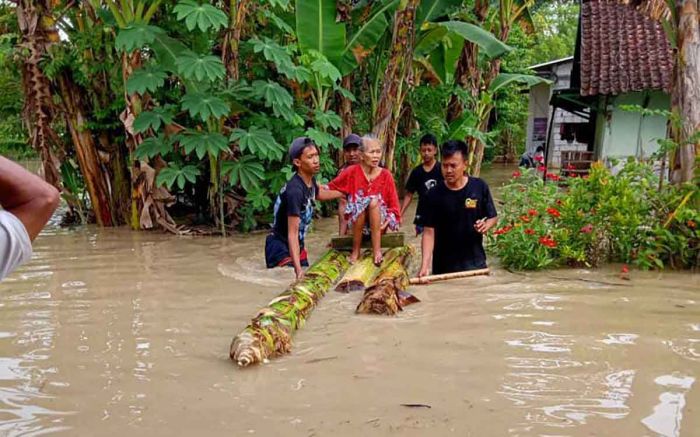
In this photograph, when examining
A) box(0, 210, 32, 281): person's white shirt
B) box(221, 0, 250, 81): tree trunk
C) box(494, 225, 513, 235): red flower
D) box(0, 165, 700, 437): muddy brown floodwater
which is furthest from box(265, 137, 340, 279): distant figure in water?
box(0, 210, 32, 281): person's white shirt

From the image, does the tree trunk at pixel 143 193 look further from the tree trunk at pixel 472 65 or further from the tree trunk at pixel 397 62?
the tree trunk at pixel 472 65

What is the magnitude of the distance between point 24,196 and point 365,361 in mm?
2207

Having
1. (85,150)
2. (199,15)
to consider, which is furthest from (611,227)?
(85,150)

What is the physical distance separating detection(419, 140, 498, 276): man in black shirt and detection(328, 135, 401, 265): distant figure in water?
1.81ft

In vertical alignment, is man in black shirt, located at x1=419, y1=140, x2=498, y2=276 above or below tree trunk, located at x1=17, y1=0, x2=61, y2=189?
below

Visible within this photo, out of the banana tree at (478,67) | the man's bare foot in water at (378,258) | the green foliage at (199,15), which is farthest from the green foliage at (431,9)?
the man's bare foot in water at (378,258)

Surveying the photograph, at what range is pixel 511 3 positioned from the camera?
10719 mm

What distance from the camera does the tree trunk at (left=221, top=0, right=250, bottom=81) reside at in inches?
313

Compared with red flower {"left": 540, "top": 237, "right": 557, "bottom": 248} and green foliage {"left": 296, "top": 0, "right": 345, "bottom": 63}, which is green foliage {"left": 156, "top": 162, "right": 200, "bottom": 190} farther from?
red flower {"left": 540, "top": 237, "right": 557, "bottom": 248}

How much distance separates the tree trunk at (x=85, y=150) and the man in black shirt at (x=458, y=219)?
17.8ft

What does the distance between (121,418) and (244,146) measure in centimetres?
505

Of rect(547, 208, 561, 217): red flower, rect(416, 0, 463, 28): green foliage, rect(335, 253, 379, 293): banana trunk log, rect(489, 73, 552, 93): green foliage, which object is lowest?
rect(335, 253, 379, 293): banana trunk log

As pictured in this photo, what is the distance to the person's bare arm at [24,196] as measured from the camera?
1.82 meters

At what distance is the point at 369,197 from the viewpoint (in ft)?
20.0
